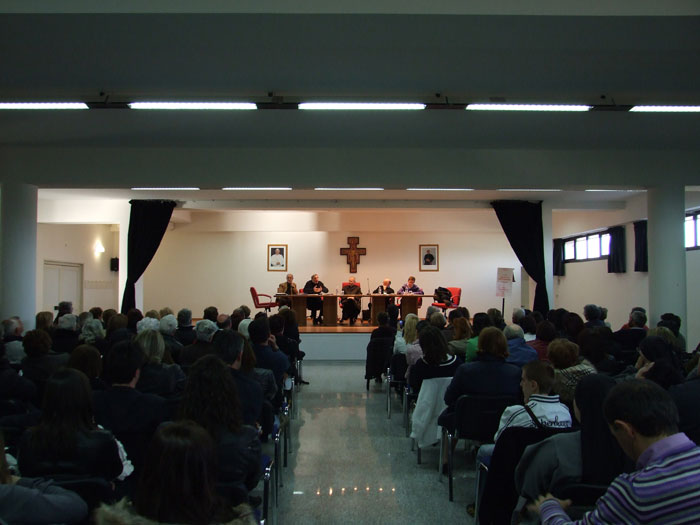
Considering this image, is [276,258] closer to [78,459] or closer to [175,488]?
[78,459]

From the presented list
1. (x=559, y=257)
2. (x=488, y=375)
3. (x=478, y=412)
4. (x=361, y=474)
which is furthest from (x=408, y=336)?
(x=559, y=257)

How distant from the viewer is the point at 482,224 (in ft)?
44.7

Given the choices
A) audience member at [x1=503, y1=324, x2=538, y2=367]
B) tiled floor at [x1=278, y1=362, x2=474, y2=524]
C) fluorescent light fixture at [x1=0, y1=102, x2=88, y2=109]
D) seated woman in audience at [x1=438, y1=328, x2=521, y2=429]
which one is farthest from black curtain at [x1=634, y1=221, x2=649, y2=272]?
Result: fluorescent light fixture at [x1=0, y1=102, x2=88, y2=109]

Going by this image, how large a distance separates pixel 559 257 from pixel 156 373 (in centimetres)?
1324

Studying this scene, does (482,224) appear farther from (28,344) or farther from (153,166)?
(28,344)

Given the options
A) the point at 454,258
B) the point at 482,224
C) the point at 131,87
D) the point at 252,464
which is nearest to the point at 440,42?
the point at 131,87

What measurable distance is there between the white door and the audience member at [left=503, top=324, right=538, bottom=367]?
35.3 feet

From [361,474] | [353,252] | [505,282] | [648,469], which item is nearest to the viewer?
[648,469]

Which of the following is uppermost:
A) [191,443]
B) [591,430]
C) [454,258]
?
[454,258]

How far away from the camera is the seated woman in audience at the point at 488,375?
361 centimetres

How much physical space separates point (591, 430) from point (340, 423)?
378 cm

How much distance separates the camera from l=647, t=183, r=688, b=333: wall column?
7258 millimetres

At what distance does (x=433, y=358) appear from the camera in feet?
14.0

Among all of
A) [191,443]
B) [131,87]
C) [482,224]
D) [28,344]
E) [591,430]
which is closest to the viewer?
[191,443]
